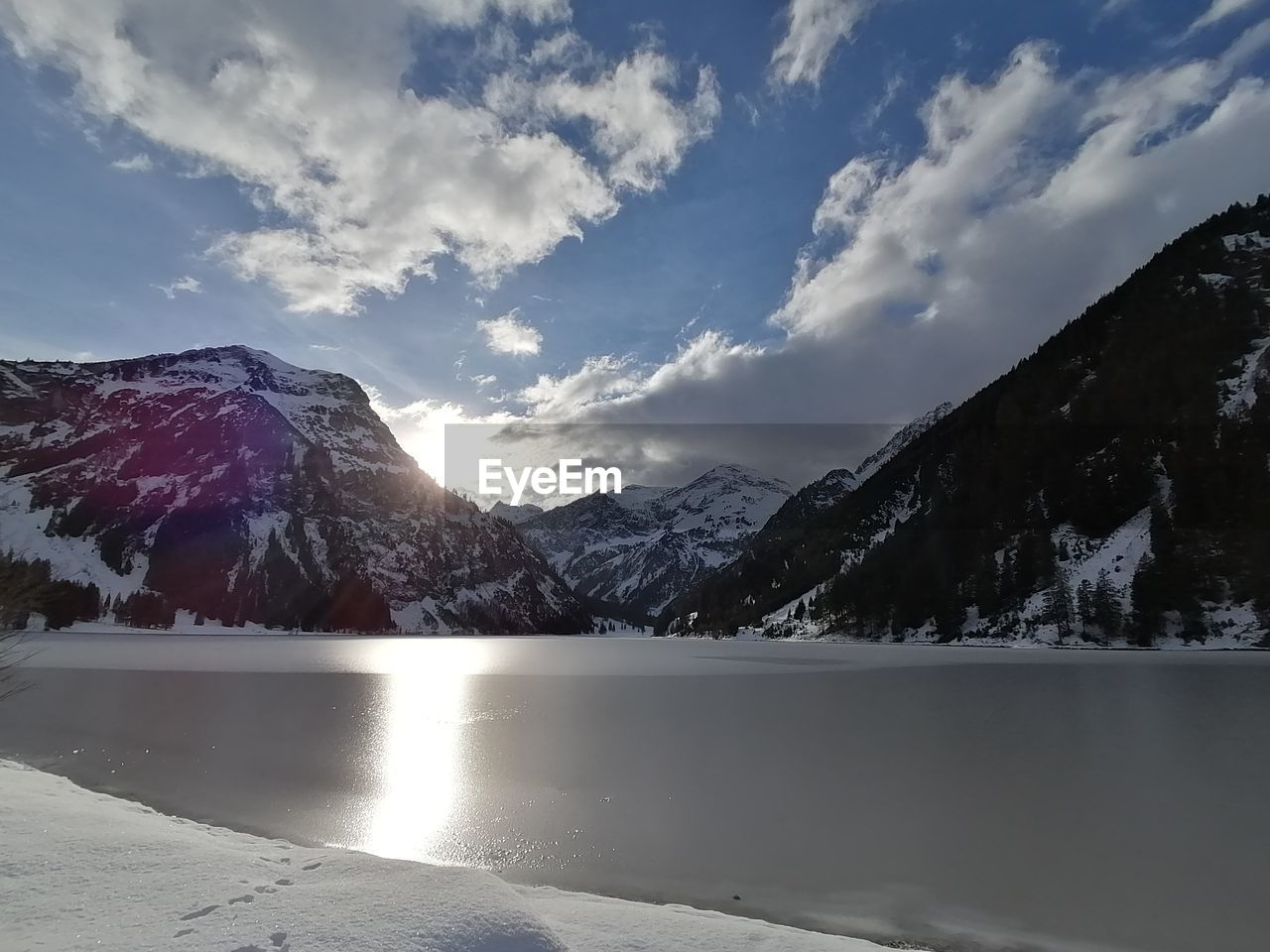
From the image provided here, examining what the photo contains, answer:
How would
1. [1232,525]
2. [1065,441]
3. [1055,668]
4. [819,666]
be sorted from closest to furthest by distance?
[1055,668] < [819,666] < [1232,525] < [1065,441]

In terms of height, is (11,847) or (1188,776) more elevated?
(11,847)

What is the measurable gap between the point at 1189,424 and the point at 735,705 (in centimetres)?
16532

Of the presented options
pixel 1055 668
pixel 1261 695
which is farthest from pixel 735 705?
pixel 1055 668

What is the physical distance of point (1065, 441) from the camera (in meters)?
186

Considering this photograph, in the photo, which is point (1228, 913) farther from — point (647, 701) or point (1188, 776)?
point (647, 701)

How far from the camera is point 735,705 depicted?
4772 centimetres

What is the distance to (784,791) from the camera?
2334 centimetres

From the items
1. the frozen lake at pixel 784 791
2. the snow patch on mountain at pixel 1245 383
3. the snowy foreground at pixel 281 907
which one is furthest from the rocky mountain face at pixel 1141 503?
the snowy foreground at pixel 281 907

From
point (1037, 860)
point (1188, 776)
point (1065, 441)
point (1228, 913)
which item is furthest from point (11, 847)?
point (1065, 441)

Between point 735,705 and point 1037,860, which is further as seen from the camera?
point 735,705

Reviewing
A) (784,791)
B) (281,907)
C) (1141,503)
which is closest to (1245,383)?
(1141,503)

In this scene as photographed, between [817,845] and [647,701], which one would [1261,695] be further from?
[817,845]

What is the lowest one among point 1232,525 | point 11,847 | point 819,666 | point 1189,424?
point 819,666

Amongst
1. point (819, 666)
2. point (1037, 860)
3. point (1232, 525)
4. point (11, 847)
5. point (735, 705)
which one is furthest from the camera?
point (1232, 525)
